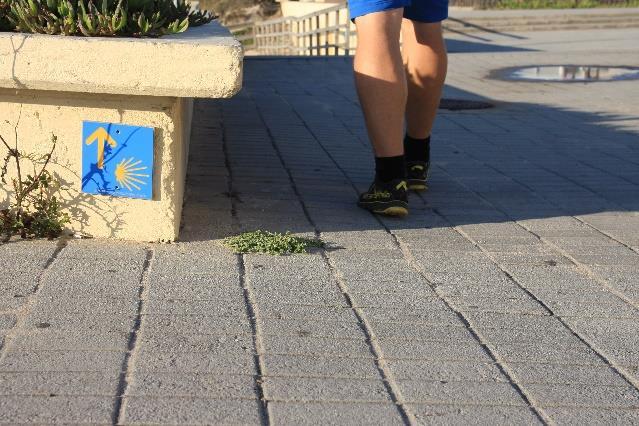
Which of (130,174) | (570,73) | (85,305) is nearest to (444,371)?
(85,305)

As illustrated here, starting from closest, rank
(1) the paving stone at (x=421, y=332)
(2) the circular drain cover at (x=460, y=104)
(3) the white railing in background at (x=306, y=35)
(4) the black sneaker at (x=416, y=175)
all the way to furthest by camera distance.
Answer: (1) the paving stone at (x=421, y=332), (4) the black sneaker at (x=416, y=175), (2) the circular drain cover at (x=460, y=104), (3) the white railing in background at (x=306, y=35)

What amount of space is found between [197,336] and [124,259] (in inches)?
32.2

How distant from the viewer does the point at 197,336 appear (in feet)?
9.62

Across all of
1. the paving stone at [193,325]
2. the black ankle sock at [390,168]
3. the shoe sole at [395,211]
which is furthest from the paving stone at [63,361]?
the black ankle sock at [390,168]

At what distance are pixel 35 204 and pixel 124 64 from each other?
67 centimetres

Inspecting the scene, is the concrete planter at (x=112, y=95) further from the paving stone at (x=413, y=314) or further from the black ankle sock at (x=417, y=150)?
the black ankle sock at (x=417, y=150)

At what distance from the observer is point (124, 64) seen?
3.62m

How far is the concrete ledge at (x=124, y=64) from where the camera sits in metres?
3.60

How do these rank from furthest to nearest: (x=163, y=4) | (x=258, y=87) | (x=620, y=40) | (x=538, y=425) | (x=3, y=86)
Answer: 1. (x=620, y=40)
2. (x=258, y=87)
3. (x=163, y=4)
4. (x=3, y=86)
5. (x=538, y=425)

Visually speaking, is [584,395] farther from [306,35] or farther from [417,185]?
[306,35]

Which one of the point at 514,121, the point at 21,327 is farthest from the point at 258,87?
the point at 21,327

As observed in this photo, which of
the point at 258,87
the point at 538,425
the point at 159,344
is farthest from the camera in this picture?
the point at 258,87

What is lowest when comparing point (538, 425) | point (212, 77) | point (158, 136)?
point (538, 425)

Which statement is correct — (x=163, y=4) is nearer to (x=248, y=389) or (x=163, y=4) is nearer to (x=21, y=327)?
(x=21, y=327)
